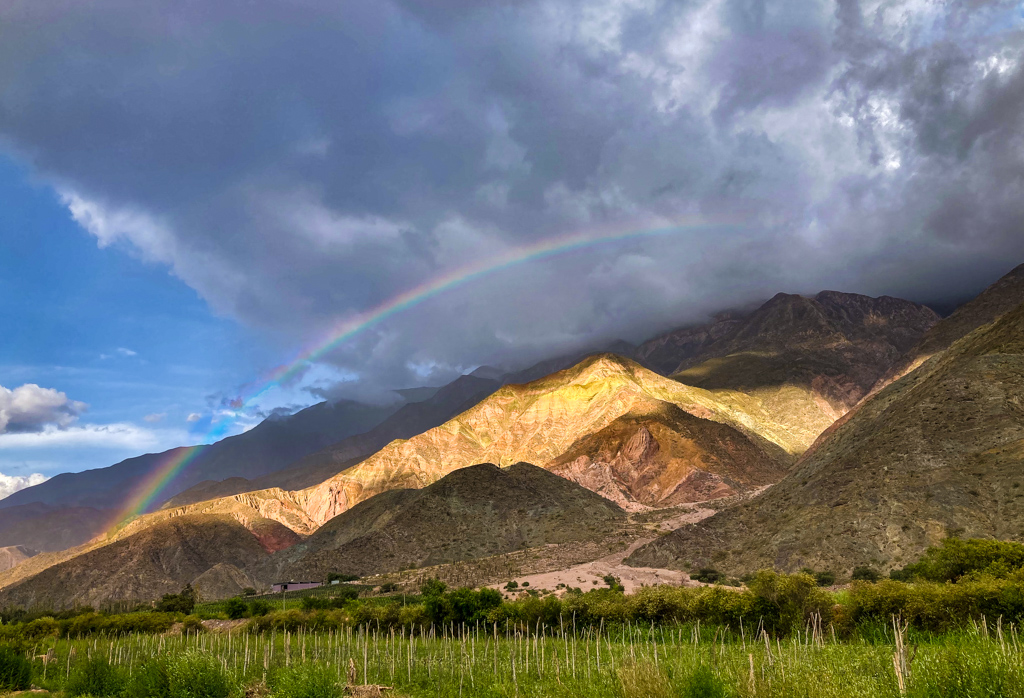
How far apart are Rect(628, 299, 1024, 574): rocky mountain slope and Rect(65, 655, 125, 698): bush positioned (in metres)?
48.8

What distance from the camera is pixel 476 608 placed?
36031mm

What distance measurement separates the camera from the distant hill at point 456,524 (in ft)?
332

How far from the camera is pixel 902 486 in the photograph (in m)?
53.6

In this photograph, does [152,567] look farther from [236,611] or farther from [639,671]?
[639,671]

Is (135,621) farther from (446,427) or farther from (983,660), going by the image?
(446,427)

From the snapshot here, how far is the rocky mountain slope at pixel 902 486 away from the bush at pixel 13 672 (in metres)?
51.9

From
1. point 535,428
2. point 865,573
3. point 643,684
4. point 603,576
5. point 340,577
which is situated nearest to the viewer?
point 643,684

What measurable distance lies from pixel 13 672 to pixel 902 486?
62.9 m

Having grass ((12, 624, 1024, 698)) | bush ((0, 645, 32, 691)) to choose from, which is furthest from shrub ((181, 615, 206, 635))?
bush ((0, 645, 32, 691))

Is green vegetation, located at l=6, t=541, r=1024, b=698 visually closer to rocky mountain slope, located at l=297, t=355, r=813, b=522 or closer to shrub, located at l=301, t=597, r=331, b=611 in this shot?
shrub, located at l=301, t=597, r=331, b=611

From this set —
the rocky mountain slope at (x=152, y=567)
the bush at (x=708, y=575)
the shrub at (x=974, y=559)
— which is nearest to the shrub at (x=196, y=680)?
the shrub at (x=974, y=559)

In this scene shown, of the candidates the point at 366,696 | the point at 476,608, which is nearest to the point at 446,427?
the point at 476,608

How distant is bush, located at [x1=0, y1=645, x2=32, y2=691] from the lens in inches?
947

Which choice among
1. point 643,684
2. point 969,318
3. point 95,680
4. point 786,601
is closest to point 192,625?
point 95,680
